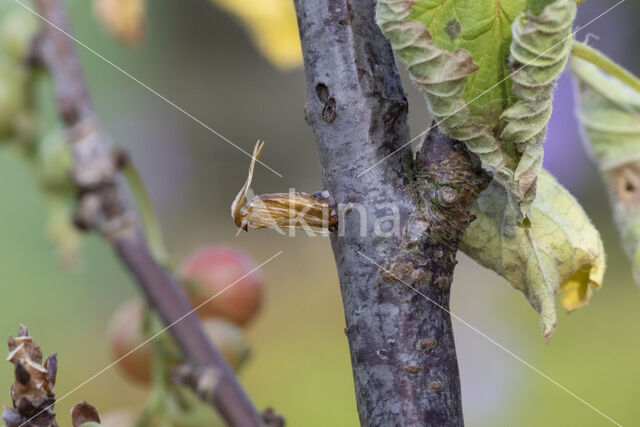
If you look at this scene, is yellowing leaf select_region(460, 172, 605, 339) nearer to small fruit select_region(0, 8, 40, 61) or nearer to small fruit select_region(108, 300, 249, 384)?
small fruit select_region(108, 300, 249, 384)

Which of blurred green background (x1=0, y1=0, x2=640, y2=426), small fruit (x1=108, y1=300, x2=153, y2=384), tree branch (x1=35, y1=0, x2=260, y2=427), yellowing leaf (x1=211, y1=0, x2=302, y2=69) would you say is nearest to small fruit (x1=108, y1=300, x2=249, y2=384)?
small fruit (x1=108, y1=300, x2=153, y2=384)

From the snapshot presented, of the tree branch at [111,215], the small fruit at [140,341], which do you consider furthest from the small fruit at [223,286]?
the tree branch at [111,215]

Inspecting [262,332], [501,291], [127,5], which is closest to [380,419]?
[127,5]

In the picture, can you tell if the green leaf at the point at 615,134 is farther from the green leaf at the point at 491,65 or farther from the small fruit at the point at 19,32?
the small fruit at the point at 19,32

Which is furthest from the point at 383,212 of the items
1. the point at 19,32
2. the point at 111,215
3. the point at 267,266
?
the point at 267,266

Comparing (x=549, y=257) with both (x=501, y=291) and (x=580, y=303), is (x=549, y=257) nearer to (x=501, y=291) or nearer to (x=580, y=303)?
(x=580, y=303)

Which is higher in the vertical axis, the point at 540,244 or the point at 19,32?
the point at 19,32

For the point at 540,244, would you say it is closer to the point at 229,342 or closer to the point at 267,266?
the point at 229,342
